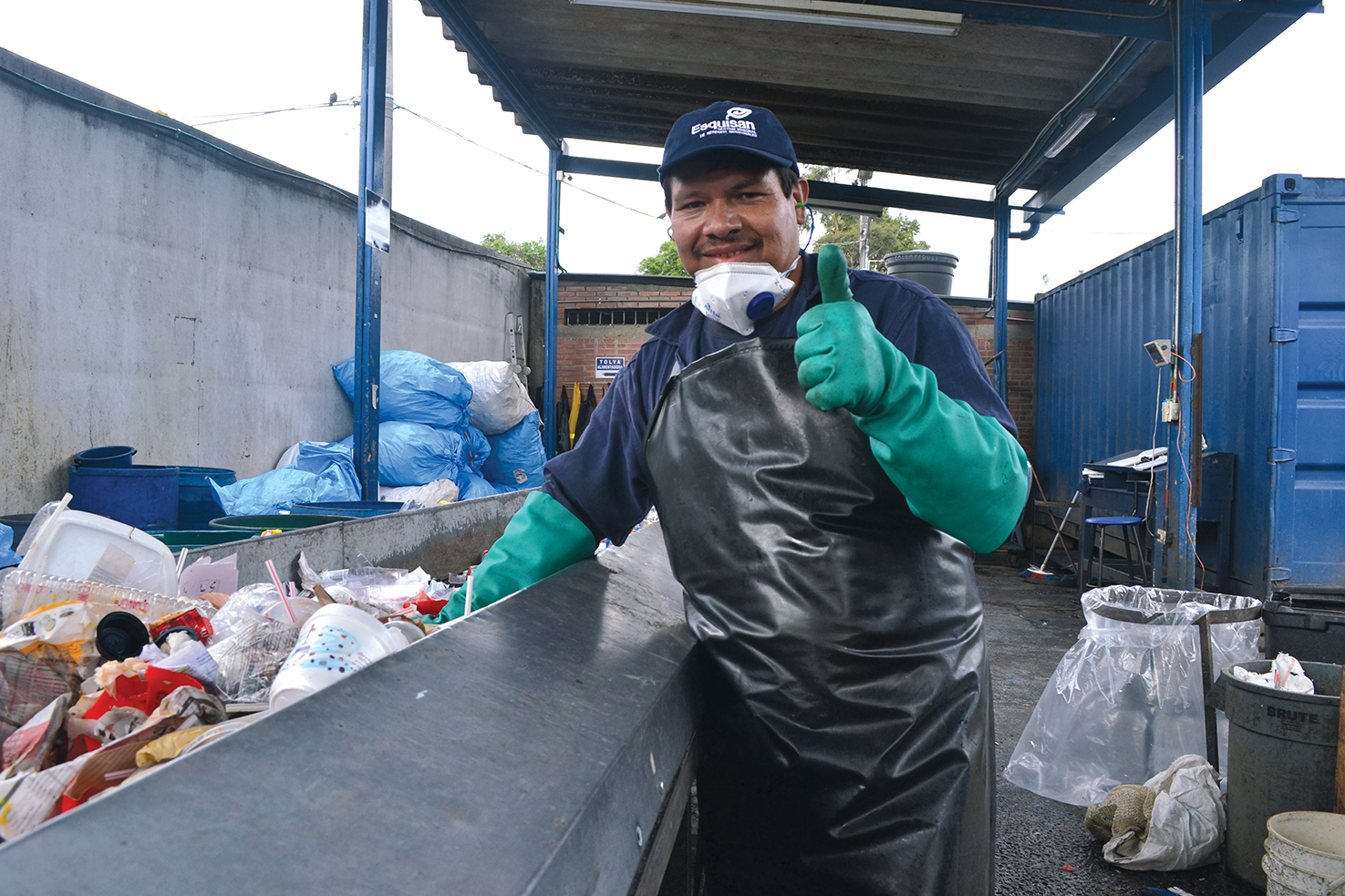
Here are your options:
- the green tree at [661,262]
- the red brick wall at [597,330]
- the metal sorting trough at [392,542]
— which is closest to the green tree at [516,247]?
the green tree at [661,262]

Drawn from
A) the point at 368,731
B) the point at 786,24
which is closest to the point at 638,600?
the point at 368,731

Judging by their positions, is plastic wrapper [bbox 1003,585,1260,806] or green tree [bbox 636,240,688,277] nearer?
plastic wrapper [bbox 1003,585,1260,806]

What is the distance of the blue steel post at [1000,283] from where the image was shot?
7445mm

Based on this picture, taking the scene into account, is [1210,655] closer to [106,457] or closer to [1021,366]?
[106,457]

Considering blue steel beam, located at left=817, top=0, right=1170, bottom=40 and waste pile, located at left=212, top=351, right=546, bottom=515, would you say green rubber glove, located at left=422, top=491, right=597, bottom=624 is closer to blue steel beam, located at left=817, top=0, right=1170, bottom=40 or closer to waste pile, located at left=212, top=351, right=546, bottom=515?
waste pile, located at left=212, top=351, right=546, bottom=515

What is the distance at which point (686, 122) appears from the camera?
5.14 feet

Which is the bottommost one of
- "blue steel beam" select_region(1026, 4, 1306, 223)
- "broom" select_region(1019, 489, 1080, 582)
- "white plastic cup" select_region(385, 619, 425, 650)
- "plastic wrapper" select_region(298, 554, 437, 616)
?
"broom" select_region(1019, 489, 1080, 582)

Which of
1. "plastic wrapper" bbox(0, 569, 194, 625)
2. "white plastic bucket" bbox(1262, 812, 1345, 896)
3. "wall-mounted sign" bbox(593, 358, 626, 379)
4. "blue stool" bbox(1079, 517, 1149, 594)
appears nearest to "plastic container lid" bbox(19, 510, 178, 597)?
"plastic wrapper" bbox(0, 569, 194, 625)

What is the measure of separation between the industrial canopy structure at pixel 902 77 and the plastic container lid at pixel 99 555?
3119 mm

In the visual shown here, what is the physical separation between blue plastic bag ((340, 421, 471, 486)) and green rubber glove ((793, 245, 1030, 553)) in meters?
5.34

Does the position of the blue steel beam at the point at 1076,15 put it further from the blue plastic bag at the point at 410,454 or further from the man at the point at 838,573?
the blue plastic bag at the point at 410,454

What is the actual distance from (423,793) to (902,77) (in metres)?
5.83

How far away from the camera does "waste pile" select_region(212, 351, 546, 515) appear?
4816 millimetres

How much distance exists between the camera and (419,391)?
20.7 feet
